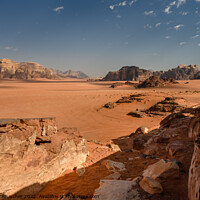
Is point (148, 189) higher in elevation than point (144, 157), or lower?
higher

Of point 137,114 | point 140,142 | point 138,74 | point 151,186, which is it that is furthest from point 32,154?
point 138,74

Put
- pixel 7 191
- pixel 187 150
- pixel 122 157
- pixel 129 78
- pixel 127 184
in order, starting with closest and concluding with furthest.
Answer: pixel 127 184 → pixel 7 191 → pixel 187 150 → pixel 122 157 → pixel 129 78

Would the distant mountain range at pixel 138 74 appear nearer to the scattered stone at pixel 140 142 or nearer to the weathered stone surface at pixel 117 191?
the scattered stone at pixel 140 142

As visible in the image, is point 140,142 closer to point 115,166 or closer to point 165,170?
point 115,166

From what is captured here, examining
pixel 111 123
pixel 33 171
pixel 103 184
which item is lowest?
pixel 111 123

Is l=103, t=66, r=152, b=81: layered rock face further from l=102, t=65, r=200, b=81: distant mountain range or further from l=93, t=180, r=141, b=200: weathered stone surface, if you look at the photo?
l=93, t=180, r=141, b=200: weathered stone surface

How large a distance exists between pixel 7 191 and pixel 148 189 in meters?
2.90

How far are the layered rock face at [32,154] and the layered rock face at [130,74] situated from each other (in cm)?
7979

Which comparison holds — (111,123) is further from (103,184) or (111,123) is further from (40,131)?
(103,184)

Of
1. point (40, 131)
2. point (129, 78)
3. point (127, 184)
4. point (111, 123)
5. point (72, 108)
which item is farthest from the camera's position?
point (129, 78)

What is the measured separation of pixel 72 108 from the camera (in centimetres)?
1561

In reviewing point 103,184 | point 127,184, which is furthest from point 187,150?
point 103,184

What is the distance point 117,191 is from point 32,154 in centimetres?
233

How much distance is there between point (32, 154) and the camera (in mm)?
3539
